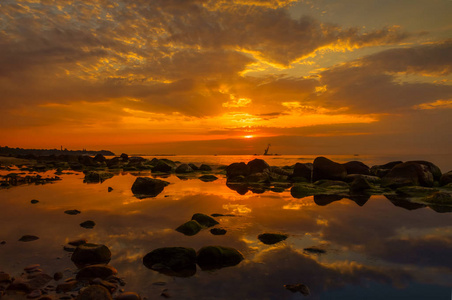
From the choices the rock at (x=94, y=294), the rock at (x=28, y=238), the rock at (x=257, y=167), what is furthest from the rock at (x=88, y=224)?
the rock at (x=257, y=167)

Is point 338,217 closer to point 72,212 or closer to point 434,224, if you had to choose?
point 434,224

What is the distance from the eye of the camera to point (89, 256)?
5242 millimetres

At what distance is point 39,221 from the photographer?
27.6ft

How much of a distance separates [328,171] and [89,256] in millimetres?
19392

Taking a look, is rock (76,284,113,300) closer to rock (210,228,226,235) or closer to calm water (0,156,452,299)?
calm water (0,156,452,299)

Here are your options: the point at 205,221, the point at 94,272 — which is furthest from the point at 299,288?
the point at 205,221

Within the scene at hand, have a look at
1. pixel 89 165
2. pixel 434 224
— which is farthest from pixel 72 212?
pixel 89 165

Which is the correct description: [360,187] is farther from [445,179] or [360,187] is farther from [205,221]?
[205,221]

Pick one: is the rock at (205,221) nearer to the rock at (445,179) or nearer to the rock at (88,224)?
the rock at (88,224)

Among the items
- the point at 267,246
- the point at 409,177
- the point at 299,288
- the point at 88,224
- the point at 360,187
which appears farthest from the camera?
the point at 409,177

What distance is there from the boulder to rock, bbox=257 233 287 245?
2.08 m

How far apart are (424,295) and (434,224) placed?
5719 millimetres

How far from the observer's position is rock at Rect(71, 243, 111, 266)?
17.1 ft

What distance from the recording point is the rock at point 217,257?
210 inches
